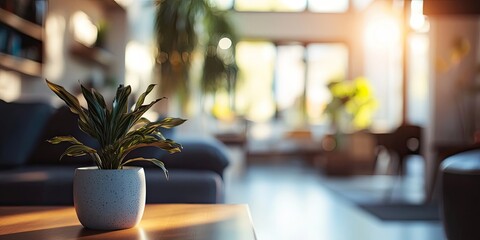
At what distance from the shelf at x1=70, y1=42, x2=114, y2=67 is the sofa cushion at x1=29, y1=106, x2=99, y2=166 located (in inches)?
91.8

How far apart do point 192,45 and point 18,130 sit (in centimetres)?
337

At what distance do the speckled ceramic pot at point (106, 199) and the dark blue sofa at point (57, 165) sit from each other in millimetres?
1009

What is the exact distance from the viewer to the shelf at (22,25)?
3.94 m

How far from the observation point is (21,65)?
4.25 metres

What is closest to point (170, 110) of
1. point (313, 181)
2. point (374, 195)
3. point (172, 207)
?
point (313, 181)

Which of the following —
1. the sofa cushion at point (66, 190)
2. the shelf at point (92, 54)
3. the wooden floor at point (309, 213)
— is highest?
the shelf at point (92, 54)

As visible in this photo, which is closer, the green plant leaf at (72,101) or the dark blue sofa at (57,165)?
the green plant leaf at (72,101)

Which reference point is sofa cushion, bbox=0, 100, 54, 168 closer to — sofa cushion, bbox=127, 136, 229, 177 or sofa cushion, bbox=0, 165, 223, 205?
sofa cushion, bbox=0, 165, 223, 205

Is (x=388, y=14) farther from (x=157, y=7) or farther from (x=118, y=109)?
(x=118, y=109)

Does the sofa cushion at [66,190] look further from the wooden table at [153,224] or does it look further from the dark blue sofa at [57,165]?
the wooden table at [153,224]

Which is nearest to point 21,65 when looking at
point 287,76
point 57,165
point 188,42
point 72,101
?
point 57,165

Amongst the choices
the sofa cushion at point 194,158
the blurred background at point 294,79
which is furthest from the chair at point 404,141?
the sofa cushion at point 194,158

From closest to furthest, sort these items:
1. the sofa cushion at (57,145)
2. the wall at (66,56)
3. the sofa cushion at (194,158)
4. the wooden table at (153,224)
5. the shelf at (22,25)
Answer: the wooden table at (153,224) < the sofa cushion at (194,158) < the sofa cushion at (57,145) < the shelf at (22,25) < the wall at (66,56)

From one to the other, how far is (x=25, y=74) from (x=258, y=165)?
6851mm
